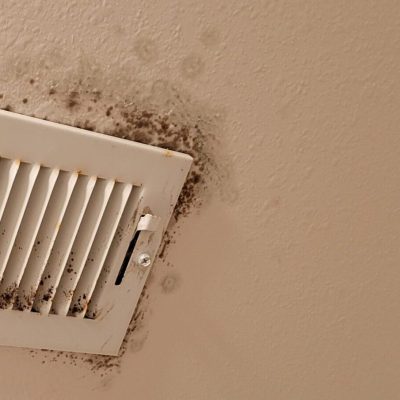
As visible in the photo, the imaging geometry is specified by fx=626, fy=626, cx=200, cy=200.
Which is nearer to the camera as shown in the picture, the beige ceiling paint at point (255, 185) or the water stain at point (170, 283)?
the beige ceiling paint at point (255, 185)

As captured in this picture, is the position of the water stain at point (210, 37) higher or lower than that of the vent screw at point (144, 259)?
higher

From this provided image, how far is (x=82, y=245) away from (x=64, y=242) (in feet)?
0.06

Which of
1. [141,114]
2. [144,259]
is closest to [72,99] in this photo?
[141,114]

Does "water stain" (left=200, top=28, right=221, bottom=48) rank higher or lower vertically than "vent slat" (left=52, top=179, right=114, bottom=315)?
higher

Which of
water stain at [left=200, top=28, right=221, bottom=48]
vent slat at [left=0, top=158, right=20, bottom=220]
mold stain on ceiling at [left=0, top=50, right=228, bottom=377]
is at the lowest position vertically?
vent slat at [left=0, top=158, right=20, bottom=220]

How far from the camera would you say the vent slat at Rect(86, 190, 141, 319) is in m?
0.67

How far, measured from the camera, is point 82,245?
2.15 ft

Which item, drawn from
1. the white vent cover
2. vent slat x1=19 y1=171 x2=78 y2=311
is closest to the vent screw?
the white vent cover

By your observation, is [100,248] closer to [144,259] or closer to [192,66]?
[144,259]

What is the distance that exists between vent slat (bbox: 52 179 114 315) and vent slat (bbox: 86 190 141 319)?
0.03 m

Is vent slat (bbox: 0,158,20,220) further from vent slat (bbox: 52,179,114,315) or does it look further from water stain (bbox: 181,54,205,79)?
water stain (bbox: 181,54,205,79)

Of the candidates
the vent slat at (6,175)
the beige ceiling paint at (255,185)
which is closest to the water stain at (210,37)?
the beige ceiling paint at (255,185)

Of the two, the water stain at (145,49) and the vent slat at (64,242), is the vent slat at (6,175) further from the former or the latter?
the water stain at (145,49)

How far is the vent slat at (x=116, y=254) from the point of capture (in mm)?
665
